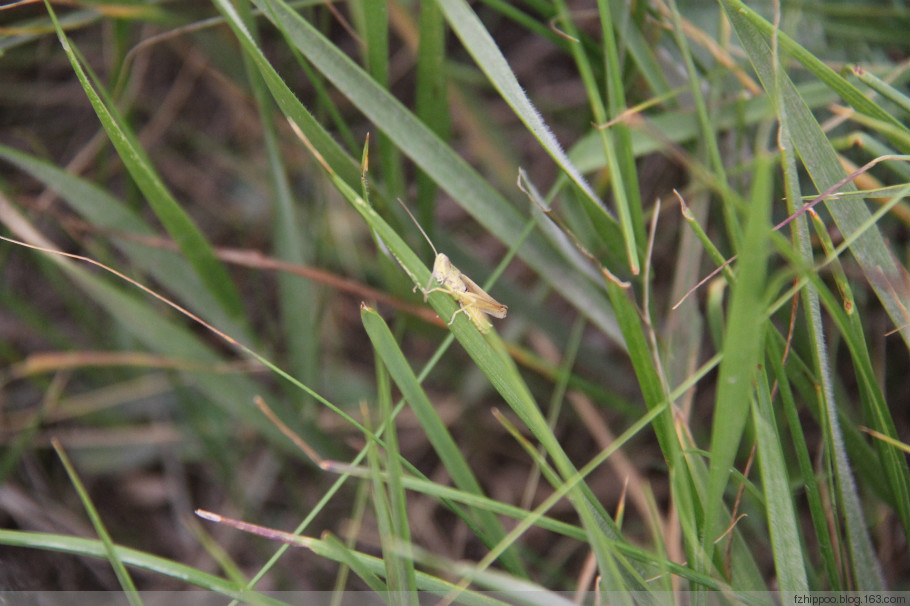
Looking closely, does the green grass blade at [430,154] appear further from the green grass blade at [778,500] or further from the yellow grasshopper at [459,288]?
the green grass blade at [778,500]

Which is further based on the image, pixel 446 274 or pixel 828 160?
pixel 446 274

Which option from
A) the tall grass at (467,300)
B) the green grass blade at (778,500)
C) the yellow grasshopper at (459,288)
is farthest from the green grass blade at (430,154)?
the green grass blade at (778,500)

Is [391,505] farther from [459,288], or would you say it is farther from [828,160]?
[828,160]

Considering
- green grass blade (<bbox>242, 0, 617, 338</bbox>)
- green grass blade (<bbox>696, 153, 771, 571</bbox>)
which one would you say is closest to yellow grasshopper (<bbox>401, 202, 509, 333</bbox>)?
green grass blade (<bbox>242, 0, 617, 338</bbox>)

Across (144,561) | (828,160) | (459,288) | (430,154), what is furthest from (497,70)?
(144,561)

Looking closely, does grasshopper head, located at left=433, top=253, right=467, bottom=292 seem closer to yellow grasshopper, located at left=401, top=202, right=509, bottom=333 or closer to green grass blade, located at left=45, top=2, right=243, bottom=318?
yellow grasshopper, located at left=401, top=202, right=509, bottom=333

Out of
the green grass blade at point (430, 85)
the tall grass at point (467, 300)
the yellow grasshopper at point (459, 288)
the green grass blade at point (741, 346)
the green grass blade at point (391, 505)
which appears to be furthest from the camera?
the green grass blade at point (430, 85)

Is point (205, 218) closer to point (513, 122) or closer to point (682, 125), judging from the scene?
point (513, 122)

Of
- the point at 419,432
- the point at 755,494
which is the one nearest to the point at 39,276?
the point at 419,432
